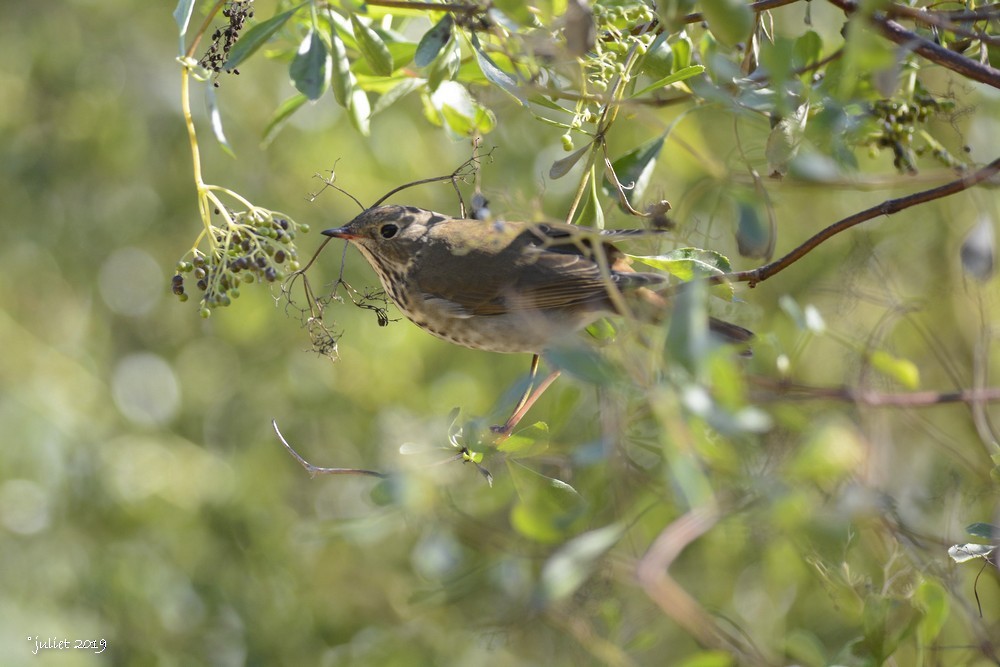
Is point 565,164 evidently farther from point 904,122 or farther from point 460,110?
point 904,122

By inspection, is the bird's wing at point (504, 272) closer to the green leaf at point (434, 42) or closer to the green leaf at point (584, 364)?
the green leaf at point (434, 42)

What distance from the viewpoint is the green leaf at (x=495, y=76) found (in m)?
2.04

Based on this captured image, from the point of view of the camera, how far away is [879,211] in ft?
6.37

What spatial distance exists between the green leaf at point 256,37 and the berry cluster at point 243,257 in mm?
345

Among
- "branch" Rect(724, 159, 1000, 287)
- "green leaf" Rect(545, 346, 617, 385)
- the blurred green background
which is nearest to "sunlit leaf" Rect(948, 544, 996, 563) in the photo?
"branch" Rect(724, 159, 1000, 287)

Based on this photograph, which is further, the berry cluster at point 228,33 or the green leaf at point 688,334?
the berry cluster at point 228,33

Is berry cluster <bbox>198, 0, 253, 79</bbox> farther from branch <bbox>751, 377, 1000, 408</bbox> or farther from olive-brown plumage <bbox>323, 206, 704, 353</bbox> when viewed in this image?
branch <bbox>751, 377, 1000, 408</bbox>

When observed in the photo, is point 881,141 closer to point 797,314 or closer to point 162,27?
point 797,314

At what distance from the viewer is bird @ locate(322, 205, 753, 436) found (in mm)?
3354

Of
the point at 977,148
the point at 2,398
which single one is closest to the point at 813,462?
the point at 977,148

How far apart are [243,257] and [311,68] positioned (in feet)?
1.49

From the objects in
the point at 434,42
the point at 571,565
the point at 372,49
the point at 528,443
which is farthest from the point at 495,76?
the point at 571,565

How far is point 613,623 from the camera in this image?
5.98 ft

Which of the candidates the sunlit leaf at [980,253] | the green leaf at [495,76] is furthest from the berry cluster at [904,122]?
the green leaf at [495,76]
